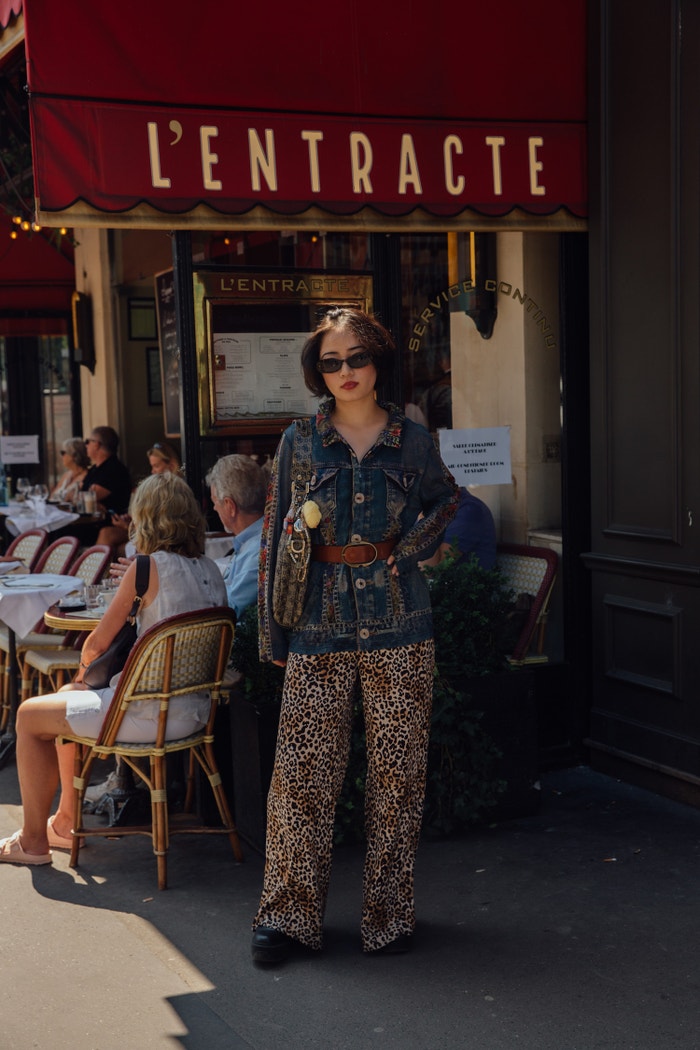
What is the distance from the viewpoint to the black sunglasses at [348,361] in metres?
3.63

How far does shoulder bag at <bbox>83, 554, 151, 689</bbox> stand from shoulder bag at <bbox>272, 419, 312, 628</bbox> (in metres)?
1.04

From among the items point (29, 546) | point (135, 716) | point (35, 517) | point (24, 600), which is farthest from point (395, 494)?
point (35, 517)

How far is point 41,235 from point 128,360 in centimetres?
167

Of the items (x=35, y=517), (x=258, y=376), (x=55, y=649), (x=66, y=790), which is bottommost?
(x=66, y=790)

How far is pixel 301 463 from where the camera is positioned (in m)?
3.68

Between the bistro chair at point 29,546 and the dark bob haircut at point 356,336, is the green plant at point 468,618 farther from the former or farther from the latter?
the bistro chair at point 29,546

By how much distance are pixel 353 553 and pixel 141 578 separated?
117 cm

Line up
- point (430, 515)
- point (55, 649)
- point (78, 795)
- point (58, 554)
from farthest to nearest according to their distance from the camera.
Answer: point (58, 554) < point (55, 649) < point (78, 795) < point (430, 515)

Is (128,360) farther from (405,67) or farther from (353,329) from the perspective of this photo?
(353,329)

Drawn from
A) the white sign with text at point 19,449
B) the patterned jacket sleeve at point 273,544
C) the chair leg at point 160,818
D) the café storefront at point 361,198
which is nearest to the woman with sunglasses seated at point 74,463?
the white sign with text at point 19,449

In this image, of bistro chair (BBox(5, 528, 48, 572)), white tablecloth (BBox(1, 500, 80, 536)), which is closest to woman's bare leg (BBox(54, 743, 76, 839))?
bistro chair (BBox(5, 528, 48, 572))

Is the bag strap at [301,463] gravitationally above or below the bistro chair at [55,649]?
above

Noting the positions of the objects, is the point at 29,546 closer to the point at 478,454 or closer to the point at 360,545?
the point at 478,454

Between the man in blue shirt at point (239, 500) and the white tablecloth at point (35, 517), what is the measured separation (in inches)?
182
